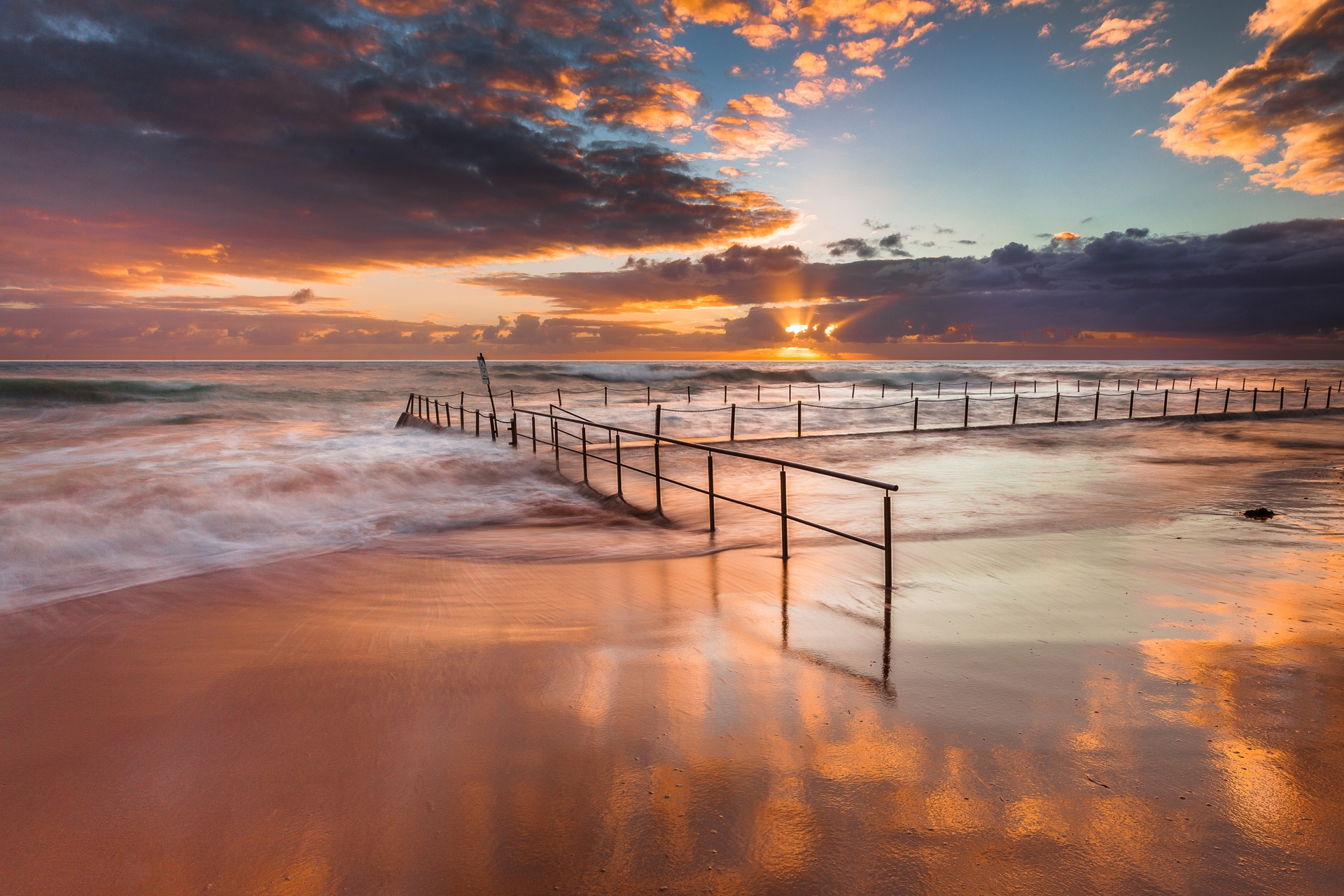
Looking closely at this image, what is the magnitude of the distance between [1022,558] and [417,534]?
756 cm

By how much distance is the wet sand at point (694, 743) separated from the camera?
2.26 m

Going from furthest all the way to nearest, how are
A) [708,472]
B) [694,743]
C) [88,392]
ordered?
[88,392], [708,472], [694,743]

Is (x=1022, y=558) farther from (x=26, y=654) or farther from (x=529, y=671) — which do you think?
(x=26, y=654)

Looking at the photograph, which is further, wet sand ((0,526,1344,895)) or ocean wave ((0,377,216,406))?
ocean wave ((0,377,216,406))

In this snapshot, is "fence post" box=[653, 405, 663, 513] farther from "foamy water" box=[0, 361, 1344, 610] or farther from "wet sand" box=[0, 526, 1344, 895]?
"wet sand" box=[0, 526, 1344, 895]

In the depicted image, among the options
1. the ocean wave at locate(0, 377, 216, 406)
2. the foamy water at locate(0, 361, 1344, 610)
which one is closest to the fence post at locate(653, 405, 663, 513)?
the foamy water at locate(0, 361, 1344, 610)

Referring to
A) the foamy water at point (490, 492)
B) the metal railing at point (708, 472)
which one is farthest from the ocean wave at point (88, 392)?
the metal railing at point (708, 472)

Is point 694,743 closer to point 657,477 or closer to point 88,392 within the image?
point 657,477

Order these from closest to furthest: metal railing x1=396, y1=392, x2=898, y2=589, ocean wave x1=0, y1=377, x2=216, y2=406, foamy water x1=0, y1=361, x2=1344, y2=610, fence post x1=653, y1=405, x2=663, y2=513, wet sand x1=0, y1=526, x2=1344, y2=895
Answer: wet sand x1=0, y1=526, x2=1344, y2=895, metal railing x1=396, y1=392, x2=898, y2=589, foamy water x1=0, y1=361, x2=1344, y2=610, fence post x1=653, y1=405, x2=663, y2=513, ocean wave x1=0, y1=377, x2=216, y2=406

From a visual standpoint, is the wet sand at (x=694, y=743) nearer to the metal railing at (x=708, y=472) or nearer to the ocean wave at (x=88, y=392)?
the metal railing at (x=708, y=472)

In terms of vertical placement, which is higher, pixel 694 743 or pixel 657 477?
pixel 657 477

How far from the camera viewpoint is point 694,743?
9.75 feet

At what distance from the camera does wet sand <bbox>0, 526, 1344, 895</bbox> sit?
7.41ft

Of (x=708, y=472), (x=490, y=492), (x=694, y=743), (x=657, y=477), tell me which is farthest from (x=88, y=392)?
(x=694, y=743)
